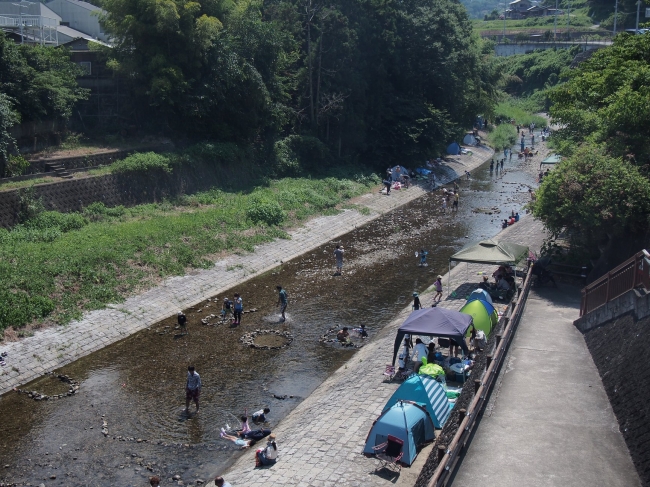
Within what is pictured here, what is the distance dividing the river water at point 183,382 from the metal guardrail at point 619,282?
7.49 metres

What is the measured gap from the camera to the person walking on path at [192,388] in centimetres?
1769

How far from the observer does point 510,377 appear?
613 inches

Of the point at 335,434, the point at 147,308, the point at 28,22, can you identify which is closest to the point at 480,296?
the point at 335,434

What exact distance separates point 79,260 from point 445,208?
26.0 meters

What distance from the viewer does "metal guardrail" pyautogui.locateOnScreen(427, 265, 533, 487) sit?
11188mm

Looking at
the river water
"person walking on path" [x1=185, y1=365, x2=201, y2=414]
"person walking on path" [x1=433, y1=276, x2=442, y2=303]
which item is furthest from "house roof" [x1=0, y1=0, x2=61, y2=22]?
"person walking on path" [x1=185, y1=365, x2=201, y2=414]

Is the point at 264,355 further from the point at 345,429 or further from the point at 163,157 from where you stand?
the point at 163,157

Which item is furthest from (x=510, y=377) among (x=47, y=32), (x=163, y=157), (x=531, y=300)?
(x=47, y=32)

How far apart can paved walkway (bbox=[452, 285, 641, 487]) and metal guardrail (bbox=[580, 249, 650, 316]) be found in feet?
4.90

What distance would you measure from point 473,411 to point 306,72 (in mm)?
40430

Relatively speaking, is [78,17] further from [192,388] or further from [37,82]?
[192,388]

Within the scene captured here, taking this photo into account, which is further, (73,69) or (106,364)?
(73,69)

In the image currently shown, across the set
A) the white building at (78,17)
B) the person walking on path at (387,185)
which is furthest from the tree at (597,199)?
the white building at (78,17)

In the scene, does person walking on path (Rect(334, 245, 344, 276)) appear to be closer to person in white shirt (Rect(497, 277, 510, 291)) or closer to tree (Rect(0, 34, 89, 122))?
person in white shirt (Rect(497, 277, 510, 291))
